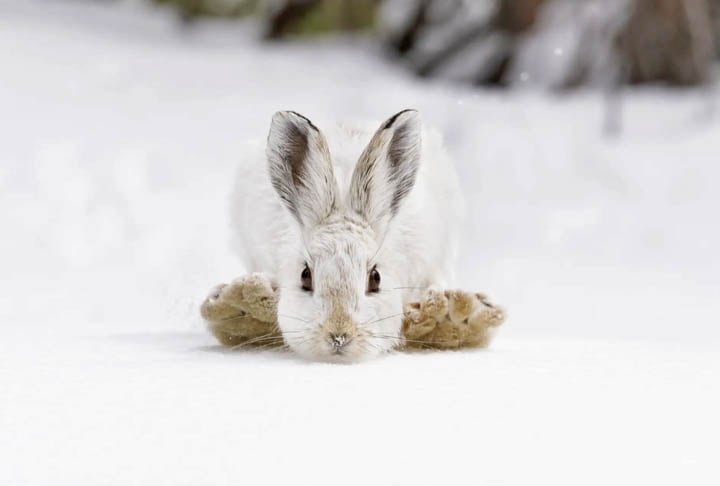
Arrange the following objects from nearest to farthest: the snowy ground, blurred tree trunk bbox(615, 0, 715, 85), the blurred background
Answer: the snowy ground
the blurred background
blurred tree trunk bbox(615, 0, 715, 85)

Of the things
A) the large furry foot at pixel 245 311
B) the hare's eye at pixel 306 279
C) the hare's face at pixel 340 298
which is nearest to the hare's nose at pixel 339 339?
the hare's face at pixel 340 298

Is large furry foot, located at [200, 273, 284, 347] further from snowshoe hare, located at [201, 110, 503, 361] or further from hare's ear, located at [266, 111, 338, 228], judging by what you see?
hare's ear, located at [266, 111, 338, 228]

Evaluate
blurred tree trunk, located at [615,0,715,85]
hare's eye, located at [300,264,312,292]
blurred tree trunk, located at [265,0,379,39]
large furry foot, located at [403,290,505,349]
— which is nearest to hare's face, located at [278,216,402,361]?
hare's eye, located at [300,264,312,292]

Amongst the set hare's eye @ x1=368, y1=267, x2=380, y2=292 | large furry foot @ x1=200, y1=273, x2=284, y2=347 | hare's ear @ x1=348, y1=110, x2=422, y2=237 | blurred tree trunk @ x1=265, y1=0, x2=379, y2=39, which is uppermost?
blurred tree trunk @ x1=265, y1=0, x2=379, y2=39

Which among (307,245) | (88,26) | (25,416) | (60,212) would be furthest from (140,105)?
(25,416)

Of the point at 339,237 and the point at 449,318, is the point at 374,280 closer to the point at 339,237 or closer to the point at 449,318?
the point at 339,237

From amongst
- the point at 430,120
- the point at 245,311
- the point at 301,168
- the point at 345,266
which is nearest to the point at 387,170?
the point at 301,168

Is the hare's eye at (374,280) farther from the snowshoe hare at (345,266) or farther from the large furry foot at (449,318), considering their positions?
the large furry foot at (449,318)

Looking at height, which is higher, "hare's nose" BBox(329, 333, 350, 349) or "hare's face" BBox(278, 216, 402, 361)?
"hare's face" BBox(278, 216, 402, 361)

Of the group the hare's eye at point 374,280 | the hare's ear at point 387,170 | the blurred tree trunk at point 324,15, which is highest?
the blurred tree trunk at point 324,15
